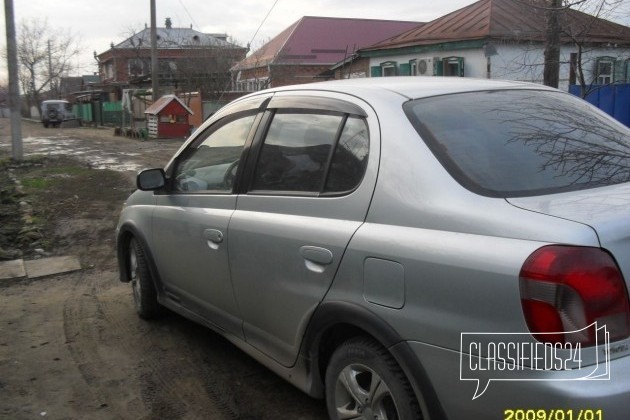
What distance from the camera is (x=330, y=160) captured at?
9.65 feet

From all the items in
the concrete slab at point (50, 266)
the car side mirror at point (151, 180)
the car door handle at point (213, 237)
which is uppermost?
the car side mirror at point (151, 180)

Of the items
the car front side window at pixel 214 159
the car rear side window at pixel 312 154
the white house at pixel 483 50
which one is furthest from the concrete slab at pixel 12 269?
the white house at pixel 483 50

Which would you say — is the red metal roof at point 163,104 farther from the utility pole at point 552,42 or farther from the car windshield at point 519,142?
the car windshield at point 519,142

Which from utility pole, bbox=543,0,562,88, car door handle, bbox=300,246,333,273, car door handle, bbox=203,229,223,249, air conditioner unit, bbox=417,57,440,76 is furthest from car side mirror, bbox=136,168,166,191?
air conditioner unit, bbox=417,57,440,76

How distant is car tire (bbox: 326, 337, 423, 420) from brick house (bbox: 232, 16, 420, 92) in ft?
91.3

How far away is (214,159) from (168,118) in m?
24.1

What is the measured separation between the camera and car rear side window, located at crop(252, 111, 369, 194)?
2.81 meters

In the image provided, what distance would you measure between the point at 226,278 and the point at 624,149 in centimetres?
220

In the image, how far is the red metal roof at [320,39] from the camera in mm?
33031

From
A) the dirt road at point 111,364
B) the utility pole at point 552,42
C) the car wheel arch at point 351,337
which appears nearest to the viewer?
the car wheel arch at point 351,337

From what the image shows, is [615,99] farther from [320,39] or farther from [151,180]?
[320,39]

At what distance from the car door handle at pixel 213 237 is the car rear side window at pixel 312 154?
37 cm

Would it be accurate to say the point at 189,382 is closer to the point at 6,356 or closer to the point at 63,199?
the point at 6,356

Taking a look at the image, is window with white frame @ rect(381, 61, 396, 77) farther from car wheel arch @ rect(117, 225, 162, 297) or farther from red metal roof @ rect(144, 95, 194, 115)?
car wheel arch @ rect(117, 225, 162, 297)
